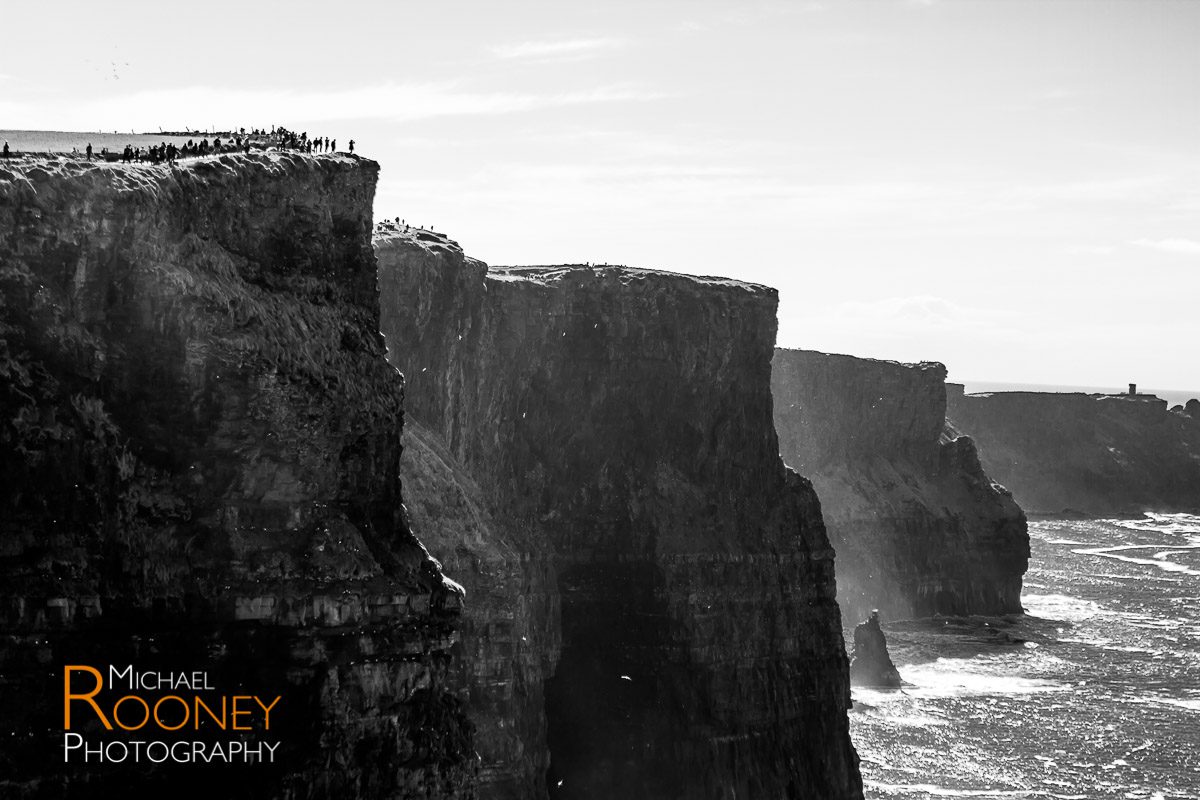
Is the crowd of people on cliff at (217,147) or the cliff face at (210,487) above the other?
the crowd of people on cliff at (217,147)

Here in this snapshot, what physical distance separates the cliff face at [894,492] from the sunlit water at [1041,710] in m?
4.82

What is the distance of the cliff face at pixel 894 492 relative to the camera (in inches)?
7156

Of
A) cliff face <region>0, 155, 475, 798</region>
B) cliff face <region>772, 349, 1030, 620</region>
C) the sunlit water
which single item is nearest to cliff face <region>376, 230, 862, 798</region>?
the sunlit water

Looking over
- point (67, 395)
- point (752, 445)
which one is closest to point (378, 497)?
point (67, 395)

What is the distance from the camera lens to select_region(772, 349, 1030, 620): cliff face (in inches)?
7156

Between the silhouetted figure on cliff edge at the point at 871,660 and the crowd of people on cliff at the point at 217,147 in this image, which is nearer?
the crowd of people on cliff at the point at 217,147

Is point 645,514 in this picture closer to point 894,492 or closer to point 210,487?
point 210,487

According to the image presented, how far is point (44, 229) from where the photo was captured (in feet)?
162

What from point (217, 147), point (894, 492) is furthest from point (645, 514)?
point (894, 492)

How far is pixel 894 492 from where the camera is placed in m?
189

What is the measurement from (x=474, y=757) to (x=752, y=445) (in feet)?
168

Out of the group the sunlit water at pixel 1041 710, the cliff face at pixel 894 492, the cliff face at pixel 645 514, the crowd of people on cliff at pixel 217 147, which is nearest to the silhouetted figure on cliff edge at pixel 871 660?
the sunlit water at pixel 1041 710

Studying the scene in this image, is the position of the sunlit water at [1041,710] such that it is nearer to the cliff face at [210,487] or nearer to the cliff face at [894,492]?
the cliff face at [894,492]

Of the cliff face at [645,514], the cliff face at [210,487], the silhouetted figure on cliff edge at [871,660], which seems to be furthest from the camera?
the silhouetted figure on cliff edge at [871,660]
